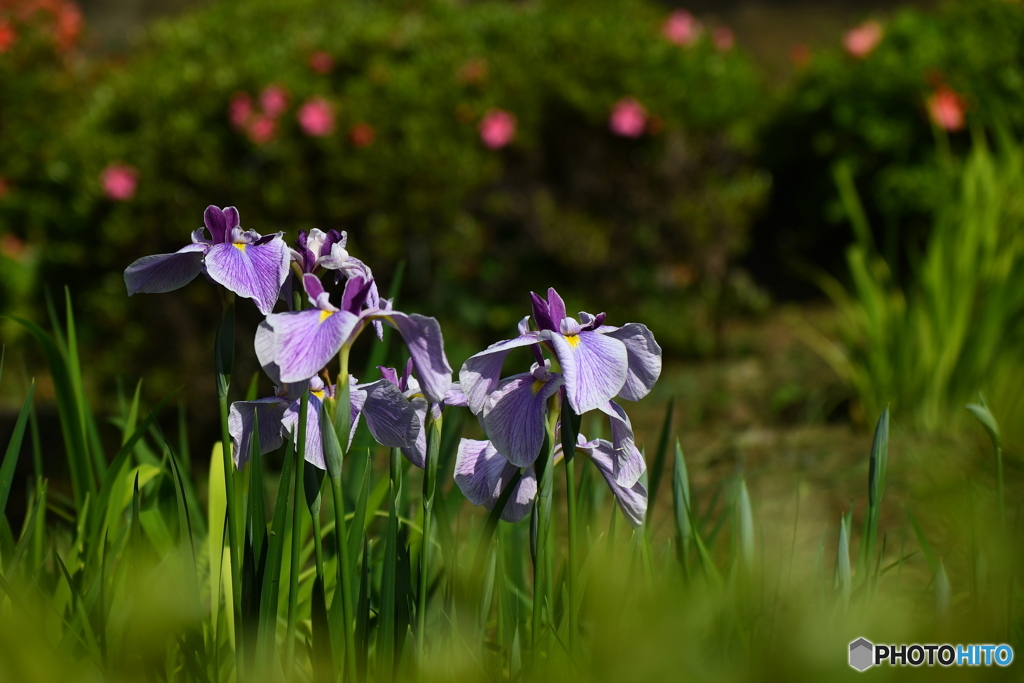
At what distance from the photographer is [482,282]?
461 cm

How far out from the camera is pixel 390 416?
980 mm

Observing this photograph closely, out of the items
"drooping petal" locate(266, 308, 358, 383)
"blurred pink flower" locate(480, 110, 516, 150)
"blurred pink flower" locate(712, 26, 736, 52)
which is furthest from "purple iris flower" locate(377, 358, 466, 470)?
"blurred pink flower" locate(712, 26, 736, 52)

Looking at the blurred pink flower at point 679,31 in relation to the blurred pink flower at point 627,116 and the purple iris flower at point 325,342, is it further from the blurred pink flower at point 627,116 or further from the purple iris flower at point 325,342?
the purple iris flower at point 325,342

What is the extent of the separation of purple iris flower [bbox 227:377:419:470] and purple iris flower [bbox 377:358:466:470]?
19 millimetres

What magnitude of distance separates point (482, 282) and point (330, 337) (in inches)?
147

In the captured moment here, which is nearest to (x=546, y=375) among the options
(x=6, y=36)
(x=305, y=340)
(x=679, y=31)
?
(x=305, y=340)

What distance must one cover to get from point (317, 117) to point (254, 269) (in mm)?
3505

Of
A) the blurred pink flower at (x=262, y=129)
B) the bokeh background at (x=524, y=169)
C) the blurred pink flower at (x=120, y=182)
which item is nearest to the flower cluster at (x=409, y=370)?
the bokeh background at (x=524, y=169)

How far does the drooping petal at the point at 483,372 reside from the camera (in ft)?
3.09

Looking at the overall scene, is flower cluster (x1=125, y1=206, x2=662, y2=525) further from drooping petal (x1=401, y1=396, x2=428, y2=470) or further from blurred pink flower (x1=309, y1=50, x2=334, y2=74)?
blurred pink flower (x1=309, y1=50, x2=334, y2=74)

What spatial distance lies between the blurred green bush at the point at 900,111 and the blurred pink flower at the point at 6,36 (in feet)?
16.2

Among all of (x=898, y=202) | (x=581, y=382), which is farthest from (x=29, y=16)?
(x=581, y=382)

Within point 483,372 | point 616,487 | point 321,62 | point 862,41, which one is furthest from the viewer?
point 862,41

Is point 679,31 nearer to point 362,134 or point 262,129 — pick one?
point 362,134
